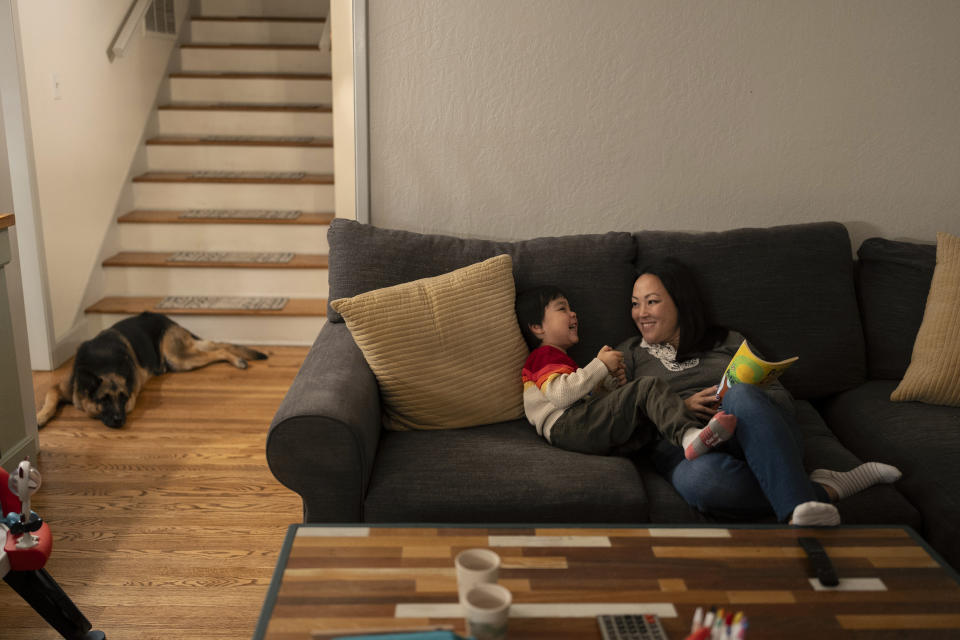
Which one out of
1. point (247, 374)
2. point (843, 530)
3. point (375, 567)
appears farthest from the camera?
point (247, 374)

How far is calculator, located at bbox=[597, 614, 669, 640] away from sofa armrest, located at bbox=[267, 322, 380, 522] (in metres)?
0.74

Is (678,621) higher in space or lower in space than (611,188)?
lower

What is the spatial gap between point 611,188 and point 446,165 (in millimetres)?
546

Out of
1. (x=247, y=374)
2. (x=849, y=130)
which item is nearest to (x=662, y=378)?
(x=849, y=130)

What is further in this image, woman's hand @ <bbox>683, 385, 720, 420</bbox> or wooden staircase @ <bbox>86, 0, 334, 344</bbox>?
wooden staircase @ <bbox>86, 0, 334, 344</bbox>

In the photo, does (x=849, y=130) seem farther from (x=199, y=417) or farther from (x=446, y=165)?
(x=199, y=417)

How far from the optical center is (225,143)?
183 inches

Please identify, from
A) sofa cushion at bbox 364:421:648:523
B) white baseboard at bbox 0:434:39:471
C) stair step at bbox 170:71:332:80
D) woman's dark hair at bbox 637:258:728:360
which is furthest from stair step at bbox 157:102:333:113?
sofa cushion at bbox 364:421:648:523

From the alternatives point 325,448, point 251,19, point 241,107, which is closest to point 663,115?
point 325,448

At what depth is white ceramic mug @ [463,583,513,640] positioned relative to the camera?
121 cm

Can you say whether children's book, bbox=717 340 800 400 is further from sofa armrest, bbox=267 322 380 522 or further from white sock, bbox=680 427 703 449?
sofa armrest, bbox=267 322 380 522

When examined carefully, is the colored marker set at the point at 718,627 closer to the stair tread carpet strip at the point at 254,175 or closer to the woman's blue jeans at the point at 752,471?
the woman's blue jeans at the point at 752,471

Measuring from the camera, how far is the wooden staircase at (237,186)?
4.16m

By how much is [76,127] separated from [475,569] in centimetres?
351
